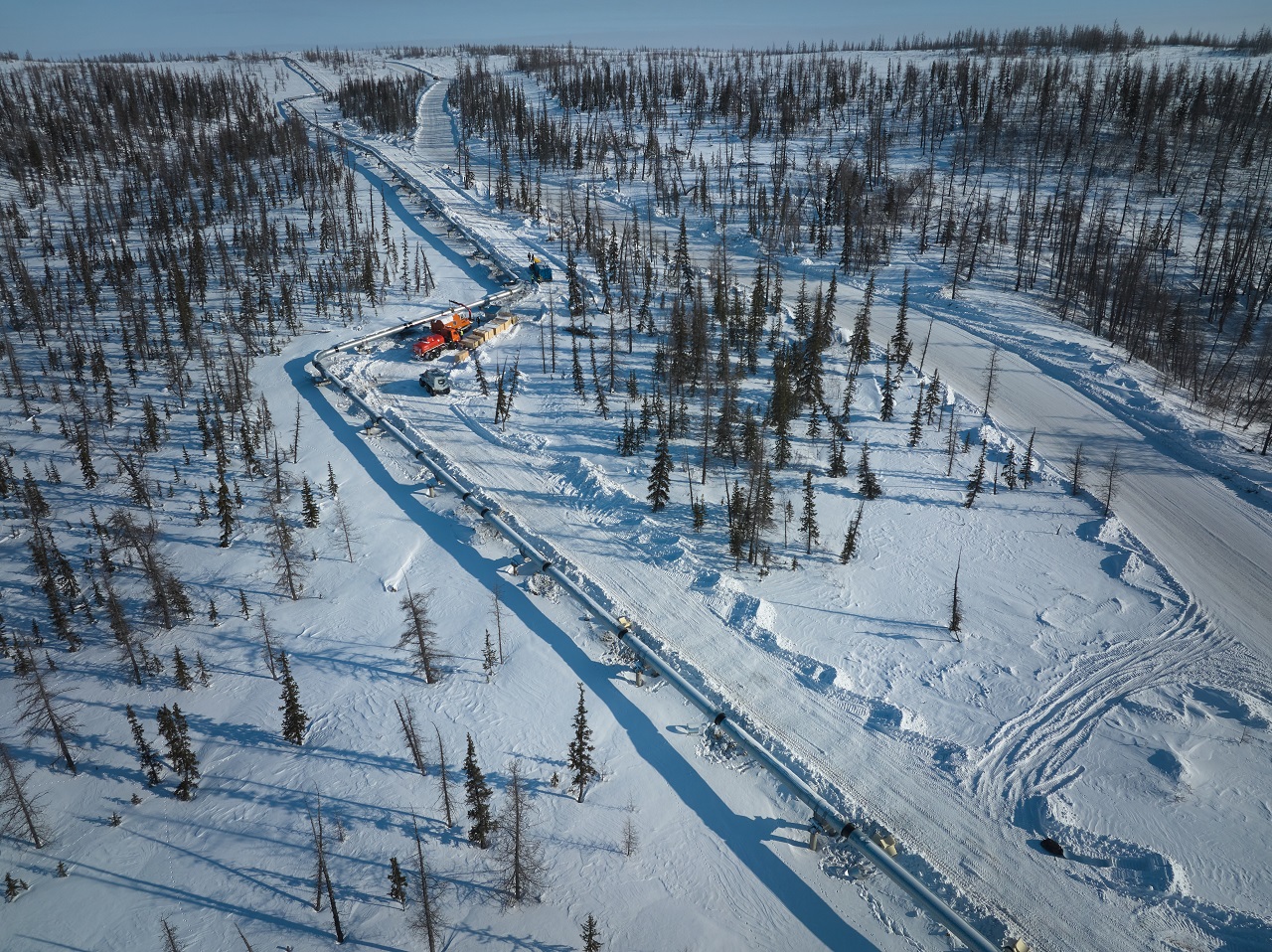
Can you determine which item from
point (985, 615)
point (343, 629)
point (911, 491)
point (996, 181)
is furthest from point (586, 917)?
point (996, 181)

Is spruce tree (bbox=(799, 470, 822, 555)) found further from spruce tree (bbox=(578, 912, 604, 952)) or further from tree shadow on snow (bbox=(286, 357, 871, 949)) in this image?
spruce tree (bbox=(578, 912, 604, 952))

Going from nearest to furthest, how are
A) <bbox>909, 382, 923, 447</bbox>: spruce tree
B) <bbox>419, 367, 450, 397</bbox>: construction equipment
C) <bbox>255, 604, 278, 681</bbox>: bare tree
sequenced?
<bbox>255, 604, 278, 681</bbox>: bare tree, <bbox>909, 382, 923, 447</bbox>: spruce tree, <bbox>419, 367, 450, 397</bbox>: construction equipment

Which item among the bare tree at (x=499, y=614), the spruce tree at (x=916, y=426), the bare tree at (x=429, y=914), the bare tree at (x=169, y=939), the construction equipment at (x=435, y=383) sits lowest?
the bare tree at (x=169, y=939)

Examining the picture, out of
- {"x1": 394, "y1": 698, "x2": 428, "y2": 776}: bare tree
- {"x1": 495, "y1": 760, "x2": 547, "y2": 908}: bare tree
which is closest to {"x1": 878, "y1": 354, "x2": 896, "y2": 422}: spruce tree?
{"x1": 495, "y1": 760, "x2": 547, "y2": 908}: bare tree

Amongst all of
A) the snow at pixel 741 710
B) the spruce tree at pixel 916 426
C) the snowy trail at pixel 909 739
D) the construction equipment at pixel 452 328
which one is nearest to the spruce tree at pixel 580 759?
the snow at pixel 741 710

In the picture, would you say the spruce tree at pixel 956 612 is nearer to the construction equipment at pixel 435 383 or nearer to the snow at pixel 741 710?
the snow at pixel 741 710

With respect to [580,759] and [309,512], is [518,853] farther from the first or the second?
[309,512]
